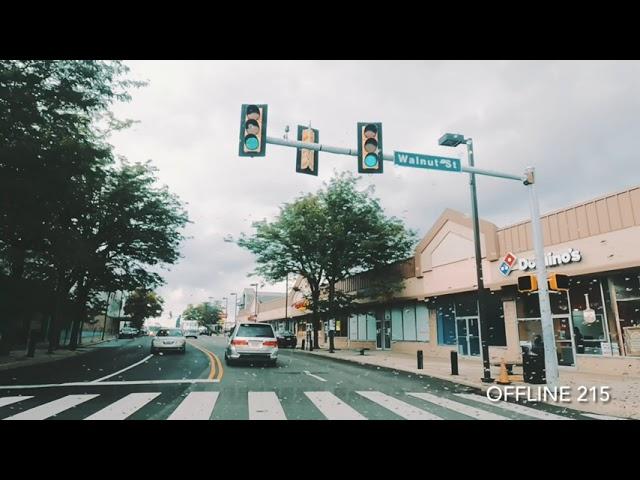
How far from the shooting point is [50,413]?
7293mm

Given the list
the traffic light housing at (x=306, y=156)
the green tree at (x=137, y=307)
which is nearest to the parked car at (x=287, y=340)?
the traffic light housing at (x=306, y=156)

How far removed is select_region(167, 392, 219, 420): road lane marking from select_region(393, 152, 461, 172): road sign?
6588 millimetres

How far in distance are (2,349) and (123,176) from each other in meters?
11.4

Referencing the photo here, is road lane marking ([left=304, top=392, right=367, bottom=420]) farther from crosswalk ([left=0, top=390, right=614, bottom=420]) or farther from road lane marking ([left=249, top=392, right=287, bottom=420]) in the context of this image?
road lane marking ([left=249, top=392, right=287, bottom=420])

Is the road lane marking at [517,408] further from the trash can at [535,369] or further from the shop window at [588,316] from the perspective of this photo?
A: the shop window at [588,316]

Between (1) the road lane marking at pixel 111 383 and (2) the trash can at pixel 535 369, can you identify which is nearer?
(1) the road lane marking at pixel 111 383

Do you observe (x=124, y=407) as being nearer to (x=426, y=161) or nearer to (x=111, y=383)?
(x=111, y=383)

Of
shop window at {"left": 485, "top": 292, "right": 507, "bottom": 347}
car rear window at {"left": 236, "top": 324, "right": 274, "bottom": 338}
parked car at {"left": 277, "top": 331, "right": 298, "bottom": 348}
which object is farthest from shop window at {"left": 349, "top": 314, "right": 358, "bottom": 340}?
car rear window at {"left": 236, "top": 324, "right": 274, "bottom": 338}

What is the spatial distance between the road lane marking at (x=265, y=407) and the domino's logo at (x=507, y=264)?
14433mm

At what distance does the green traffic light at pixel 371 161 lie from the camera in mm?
9227

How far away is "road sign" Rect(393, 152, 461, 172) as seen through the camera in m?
9.84
